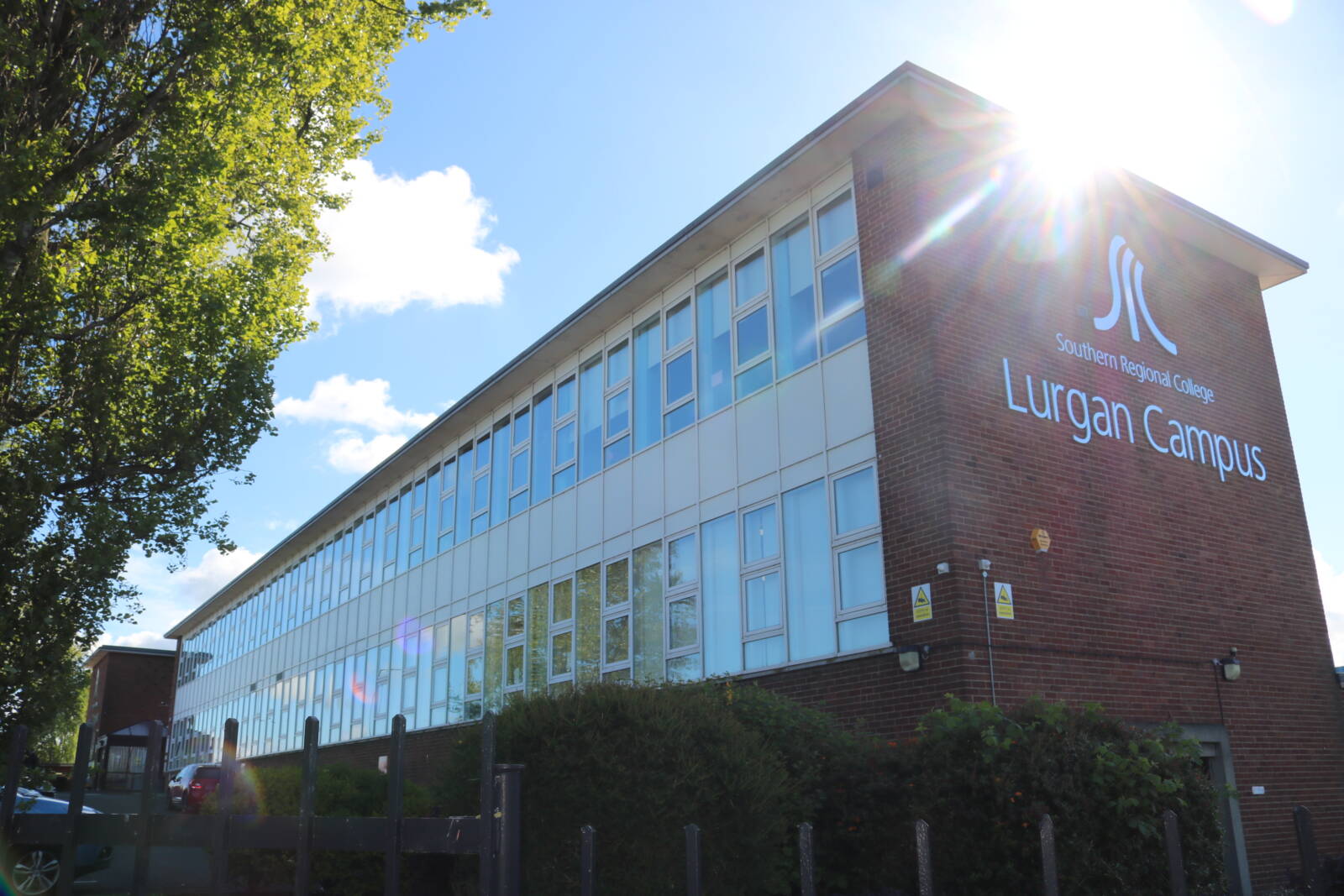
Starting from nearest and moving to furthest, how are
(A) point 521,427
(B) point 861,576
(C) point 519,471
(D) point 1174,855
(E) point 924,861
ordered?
1. (E) point 924,861
2. (D) point 1174,855
3. (B) point 861,576
4. (C) point 519,471
5. (A) point 521,427

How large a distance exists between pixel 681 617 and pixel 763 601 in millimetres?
1897

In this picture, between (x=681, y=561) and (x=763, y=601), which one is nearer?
(x=763, y=601)

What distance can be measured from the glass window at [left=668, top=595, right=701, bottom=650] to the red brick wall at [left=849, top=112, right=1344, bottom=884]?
2509 millimetres

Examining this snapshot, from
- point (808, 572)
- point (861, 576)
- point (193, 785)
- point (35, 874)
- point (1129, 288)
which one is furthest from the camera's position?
point (193, 785)

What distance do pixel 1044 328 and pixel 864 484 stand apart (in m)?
3.08

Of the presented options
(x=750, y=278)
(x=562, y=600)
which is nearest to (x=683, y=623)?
(x=562, y=600)

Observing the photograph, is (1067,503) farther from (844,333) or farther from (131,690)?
(131,690)

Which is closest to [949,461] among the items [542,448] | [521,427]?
[542,448]

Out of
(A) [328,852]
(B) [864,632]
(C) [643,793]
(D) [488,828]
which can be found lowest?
(A) [328,852]

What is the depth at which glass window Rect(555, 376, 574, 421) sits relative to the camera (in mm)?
19953

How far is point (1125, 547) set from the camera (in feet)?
42.9

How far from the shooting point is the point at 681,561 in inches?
621

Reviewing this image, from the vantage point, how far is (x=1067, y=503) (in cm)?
1270

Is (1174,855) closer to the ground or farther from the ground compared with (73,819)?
closer to the ground
